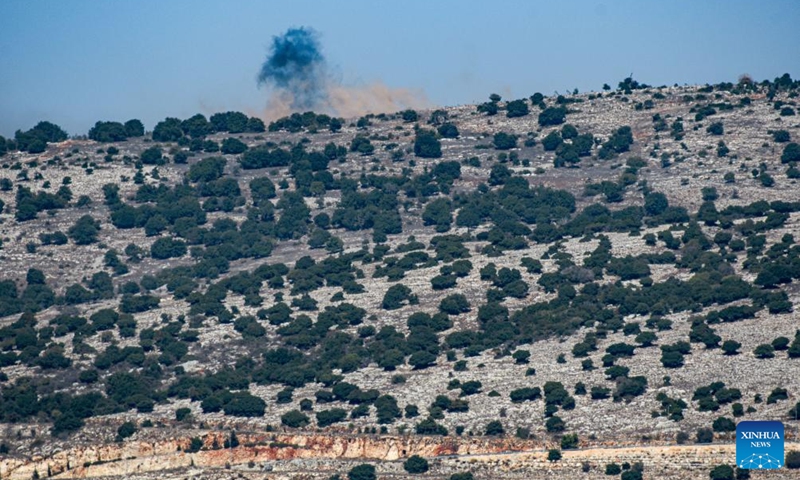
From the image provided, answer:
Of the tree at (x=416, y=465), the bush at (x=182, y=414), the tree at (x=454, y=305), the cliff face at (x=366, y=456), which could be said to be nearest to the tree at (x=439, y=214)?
the tree at (x=454, y=305)

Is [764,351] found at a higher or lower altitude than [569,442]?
higher

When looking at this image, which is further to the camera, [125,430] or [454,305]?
[454,305]

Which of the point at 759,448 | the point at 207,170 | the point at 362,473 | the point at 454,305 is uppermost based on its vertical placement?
the point at 207,170

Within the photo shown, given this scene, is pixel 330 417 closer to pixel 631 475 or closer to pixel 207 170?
pixel 631 475

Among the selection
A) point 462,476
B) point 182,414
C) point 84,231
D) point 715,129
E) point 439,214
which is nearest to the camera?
point 462,476

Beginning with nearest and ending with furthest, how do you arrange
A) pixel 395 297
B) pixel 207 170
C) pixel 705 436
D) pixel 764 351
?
1. pixel 705 436
2. pixel 764 351
3. pixel 395 297
4. pixel 207 170

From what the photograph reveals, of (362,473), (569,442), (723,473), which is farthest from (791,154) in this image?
(723,473)

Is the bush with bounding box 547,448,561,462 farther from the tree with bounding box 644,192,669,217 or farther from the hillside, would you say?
the tree with bounding box 644,192,669,217
